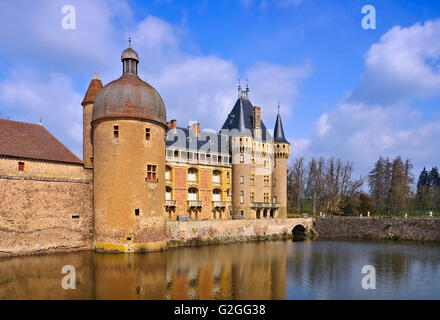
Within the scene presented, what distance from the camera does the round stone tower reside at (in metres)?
25.0

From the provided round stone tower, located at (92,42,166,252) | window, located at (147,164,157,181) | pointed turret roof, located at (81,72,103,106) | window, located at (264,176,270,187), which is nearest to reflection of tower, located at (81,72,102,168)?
pointed turret roof, located at (81,72,103,106)

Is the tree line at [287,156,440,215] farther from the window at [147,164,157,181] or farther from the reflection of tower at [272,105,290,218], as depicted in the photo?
the window at [147,164,157,181]

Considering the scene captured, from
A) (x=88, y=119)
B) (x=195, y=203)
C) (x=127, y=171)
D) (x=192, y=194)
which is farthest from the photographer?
(x=192, y=194)

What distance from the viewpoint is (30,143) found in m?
24.9

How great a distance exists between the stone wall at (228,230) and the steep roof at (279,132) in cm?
963

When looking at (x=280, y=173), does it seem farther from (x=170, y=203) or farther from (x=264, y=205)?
(x=170, y=203)

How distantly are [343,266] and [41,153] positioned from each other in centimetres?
2100

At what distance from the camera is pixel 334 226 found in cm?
4078

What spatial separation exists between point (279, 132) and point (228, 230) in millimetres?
15661

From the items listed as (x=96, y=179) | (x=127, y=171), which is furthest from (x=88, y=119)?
(x=127, y=171)

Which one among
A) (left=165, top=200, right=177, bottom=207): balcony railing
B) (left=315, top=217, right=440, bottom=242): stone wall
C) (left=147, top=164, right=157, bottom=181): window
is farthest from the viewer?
(left=315, top=217, right=440, bottom=242): stone wall

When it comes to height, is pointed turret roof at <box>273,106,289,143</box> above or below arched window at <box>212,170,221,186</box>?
above

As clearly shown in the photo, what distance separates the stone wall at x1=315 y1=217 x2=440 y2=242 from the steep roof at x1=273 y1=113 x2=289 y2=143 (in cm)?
1031

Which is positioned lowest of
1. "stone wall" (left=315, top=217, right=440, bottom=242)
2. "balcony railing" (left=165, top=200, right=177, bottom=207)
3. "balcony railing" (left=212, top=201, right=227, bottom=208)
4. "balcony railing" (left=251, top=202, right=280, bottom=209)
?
"stone wall" (left=315, top=217, right=440, bottom=242)
